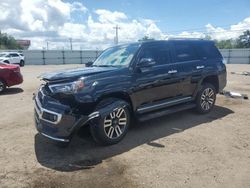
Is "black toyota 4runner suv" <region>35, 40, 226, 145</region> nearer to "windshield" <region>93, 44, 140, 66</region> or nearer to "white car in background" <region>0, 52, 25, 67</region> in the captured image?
"windshield" <region>93, 44, 140, 66</region>

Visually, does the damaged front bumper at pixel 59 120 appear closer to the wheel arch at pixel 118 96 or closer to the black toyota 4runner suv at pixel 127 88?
the black toyota 4runner suv at pixel 127 88

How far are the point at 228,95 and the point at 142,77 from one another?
15.8 feet

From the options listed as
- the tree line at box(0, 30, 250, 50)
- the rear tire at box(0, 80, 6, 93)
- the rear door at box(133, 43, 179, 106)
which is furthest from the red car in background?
the tree line at box(0, 30, 250, 50)

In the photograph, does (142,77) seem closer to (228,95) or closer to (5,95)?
(228,95)

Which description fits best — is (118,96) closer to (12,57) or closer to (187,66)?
(187,66)

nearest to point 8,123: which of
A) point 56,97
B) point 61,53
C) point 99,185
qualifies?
point 56,97

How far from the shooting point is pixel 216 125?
6.34 meters

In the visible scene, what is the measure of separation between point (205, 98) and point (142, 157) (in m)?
3.24

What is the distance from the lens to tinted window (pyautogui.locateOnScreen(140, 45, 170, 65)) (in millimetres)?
5941

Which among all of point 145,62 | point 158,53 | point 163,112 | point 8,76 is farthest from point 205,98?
point 8,76

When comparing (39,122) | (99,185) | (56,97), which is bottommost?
(99,185)

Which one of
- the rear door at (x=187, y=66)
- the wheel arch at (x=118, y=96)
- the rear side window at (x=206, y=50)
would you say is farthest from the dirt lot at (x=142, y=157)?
the rear side window at (x=206, y=50)

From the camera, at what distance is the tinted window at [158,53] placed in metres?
5.94

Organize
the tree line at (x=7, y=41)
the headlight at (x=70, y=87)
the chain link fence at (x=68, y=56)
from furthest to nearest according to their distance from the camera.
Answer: the tree line at (x=7, y=41) < the chain link fence at (x=68, y=56) < the headlight at (x=70, y=87)
